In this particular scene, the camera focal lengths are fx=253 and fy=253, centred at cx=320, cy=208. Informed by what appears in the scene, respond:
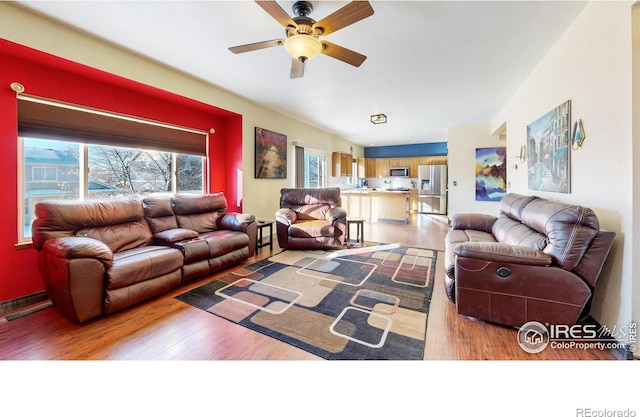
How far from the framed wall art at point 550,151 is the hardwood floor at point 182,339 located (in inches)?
59.3

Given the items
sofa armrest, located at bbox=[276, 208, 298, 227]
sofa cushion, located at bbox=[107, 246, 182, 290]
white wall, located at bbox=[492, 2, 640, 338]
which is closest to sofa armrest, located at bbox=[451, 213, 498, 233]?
white wall, located at bbox=[492, 2, 640, 338]

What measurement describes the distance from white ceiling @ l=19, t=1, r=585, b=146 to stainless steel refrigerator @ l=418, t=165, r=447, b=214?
3.94 metres

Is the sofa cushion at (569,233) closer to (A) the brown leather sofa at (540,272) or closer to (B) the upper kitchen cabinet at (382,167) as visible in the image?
(A) the brown leather sofa at (540,272)

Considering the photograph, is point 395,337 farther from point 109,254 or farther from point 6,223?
point 6,223

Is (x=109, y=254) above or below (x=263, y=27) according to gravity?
below

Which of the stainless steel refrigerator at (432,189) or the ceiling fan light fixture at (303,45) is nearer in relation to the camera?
the ceiling fan light fixture at (303,45)

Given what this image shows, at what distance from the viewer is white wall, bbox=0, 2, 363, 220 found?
6.93 feet

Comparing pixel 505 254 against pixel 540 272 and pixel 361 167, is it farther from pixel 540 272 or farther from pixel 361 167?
pixel 361 167

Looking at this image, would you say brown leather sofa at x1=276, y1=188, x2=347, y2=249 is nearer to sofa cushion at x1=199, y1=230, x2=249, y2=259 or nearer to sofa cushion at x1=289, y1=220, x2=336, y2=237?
sofa cushion at x1=289, y1=220, x2=336, y2=237

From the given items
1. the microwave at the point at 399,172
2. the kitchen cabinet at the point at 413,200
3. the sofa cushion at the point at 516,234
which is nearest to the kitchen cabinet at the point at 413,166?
the microwave at the point at 399,172

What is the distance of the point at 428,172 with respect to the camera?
27.9ft

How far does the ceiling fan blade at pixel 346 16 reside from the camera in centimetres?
155
